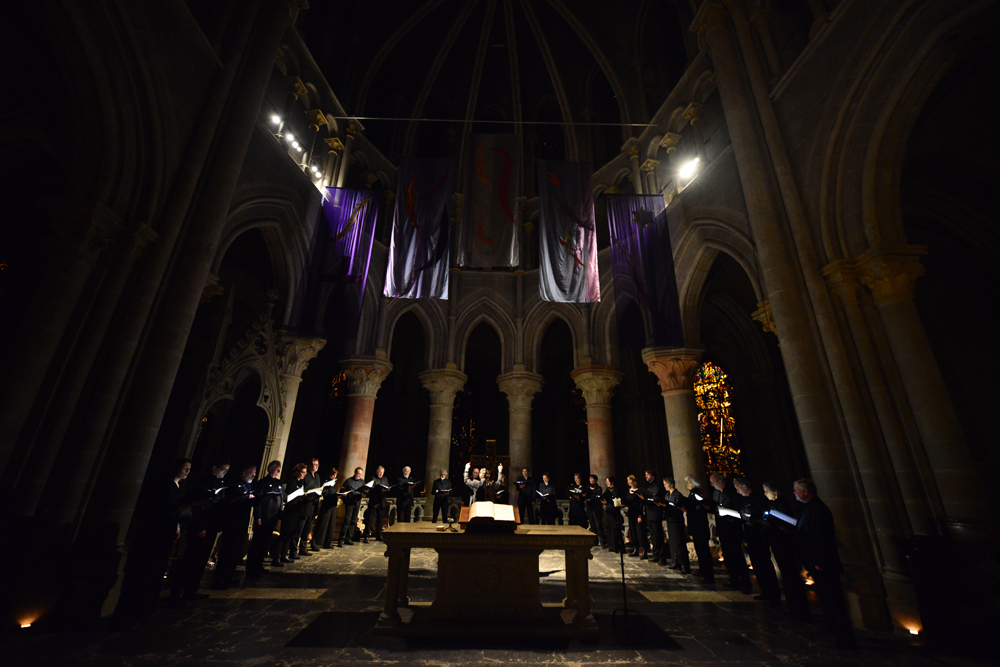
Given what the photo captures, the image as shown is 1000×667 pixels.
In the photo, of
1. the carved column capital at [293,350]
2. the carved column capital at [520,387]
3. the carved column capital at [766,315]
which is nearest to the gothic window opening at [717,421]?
the carved column capital at [520,387]

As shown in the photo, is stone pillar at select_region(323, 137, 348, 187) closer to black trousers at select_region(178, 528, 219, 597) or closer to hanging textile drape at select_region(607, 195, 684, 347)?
hanging textile drape at select_region(607, 195, 684, 347)

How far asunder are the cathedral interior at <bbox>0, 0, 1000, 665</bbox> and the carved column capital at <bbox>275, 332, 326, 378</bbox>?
2.9 inches

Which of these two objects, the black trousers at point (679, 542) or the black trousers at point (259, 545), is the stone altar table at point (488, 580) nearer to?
the black trousers at point (259, 545)

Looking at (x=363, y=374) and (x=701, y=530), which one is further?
(x=363, y=374)

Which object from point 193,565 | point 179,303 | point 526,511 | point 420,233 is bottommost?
point 193,565

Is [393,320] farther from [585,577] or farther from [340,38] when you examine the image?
[585,577]

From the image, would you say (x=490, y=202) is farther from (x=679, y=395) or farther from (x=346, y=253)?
(x=679, y=395)

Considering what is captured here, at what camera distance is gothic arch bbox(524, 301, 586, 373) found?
13633mm

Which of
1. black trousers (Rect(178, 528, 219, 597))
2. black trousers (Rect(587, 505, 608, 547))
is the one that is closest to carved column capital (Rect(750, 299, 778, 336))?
black trousers (Rect(587, 505, 608, 547))

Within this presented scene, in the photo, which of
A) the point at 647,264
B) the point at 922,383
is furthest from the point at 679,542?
the point at 647,264

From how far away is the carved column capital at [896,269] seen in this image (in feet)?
18.6

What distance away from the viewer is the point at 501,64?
18.6 m

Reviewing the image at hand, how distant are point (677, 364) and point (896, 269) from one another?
489cm

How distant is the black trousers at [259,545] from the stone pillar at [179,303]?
150cm
